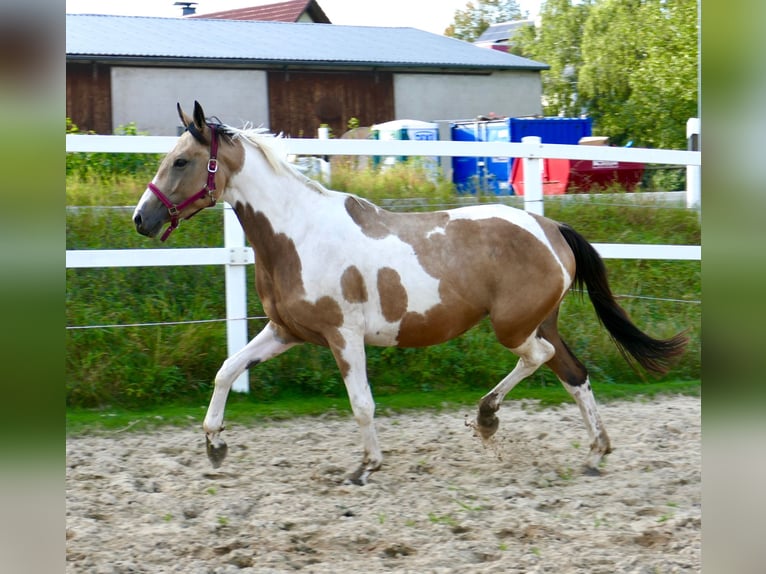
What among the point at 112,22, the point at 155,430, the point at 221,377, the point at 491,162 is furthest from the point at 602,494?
the point at 112,22

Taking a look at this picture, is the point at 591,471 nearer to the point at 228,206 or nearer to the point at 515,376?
the point at 515,376

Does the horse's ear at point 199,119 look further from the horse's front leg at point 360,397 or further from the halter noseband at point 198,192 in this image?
the horse's front leg at point 360,397

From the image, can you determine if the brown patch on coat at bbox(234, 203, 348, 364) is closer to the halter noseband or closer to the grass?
the halter noseband

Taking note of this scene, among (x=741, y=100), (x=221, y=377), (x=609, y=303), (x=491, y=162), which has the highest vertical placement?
(x=491, y=162)

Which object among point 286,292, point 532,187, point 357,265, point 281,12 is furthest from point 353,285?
point 281,12

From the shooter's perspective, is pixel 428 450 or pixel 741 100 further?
pixel 428 450

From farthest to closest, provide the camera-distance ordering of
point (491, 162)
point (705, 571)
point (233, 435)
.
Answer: point (491, 162), point (233, 435), point (705, 571)

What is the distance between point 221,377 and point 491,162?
1204cm

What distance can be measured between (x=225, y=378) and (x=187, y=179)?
985 millimetres

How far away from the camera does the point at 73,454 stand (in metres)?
4.57

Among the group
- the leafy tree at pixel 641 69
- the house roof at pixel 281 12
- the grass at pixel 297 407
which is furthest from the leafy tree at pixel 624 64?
the grass at pixel 297 407

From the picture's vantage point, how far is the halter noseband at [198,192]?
13.6ft

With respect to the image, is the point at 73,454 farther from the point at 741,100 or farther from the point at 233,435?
the point at 741,100

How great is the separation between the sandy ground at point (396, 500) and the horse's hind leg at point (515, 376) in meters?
0.18
